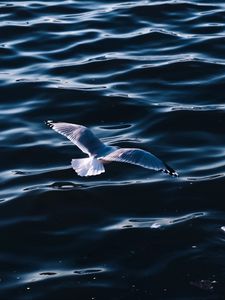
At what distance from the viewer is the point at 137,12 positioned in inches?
401

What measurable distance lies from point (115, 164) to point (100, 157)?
57 cm

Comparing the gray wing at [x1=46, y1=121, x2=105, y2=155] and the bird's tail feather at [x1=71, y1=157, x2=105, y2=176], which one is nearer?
the bird's tail feather at [x1=71, y1=157, x2=105, y2=176]

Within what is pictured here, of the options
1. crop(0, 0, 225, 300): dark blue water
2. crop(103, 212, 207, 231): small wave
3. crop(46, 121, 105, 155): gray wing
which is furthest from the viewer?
crop(46, 121, 105, 155): gray wing

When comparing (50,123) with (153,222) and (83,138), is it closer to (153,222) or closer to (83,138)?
(83,138)

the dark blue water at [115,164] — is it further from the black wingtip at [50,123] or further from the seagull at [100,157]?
the seagull at [100,157]

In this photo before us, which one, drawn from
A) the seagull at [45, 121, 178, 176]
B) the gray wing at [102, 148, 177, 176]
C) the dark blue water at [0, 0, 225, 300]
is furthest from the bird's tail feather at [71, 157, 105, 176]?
the dark blue water at [0, 0, 225, 300]

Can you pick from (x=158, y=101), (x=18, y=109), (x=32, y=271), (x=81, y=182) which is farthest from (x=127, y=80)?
(x=32, y=271)

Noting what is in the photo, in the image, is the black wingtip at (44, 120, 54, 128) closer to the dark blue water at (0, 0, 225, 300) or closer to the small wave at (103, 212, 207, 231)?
the dark blue water at (0, 0, 225, 300)

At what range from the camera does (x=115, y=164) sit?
243 inches

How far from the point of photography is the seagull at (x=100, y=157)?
5.39 metres

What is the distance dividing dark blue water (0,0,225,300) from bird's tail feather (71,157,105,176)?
0.28m

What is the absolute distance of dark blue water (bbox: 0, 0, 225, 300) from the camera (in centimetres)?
477

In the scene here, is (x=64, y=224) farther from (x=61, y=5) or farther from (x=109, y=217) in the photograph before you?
(x=61, y=5)

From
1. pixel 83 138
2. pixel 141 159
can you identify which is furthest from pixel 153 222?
pixel 83 138
